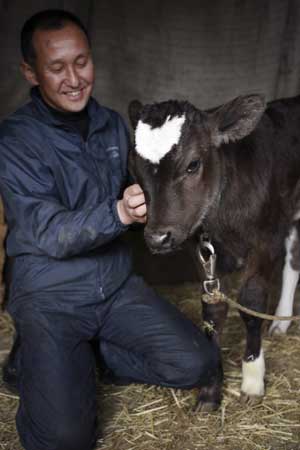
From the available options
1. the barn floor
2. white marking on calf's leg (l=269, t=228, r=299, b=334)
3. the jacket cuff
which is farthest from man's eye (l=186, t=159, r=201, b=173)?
white marking on calf's leg (l=269, t=228, r=299, b=334)

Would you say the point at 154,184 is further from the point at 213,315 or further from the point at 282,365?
the point at 282,365

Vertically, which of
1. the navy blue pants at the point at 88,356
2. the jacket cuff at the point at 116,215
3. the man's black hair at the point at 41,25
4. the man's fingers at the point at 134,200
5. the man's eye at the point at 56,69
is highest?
the man's black hair at the point at 41,25

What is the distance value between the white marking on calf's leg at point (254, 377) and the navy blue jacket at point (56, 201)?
945 mm

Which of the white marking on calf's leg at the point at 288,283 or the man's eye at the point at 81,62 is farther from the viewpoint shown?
the white marking on calf's leg at the point at 288,283

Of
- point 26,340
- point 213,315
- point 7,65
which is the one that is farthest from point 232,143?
point 7,65

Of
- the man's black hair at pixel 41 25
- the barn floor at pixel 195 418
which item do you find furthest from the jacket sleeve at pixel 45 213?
the barn floor at pixel 195 418

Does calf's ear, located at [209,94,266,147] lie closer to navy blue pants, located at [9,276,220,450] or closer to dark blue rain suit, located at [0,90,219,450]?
dark blue rain suit, located at [0,90,219,450]

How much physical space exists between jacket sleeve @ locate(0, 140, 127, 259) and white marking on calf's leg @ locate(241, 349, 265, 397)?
1.29 m

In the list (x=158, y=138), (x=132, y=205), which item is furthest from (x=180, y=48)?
(x=132, y=205)

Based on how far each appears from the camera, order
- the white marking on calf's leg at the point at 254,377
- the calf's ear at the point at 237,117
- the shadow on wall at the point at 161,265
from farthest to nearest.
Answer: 1. the shadow on wall at the point at 161,265
2. the white marking on calf's leg at the point at 254,377
3. the calf's ear at the point at 237,117

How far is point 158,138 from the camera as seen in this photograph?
→ 10.8ft

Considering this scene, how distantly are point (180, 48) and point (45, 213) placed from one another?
2282 millimetres

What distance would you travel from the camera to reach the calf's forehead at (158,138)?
129 inches

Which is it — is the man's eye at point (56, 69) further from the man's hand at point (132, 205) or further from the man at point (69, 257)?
the man's hand at point (132, 205)
